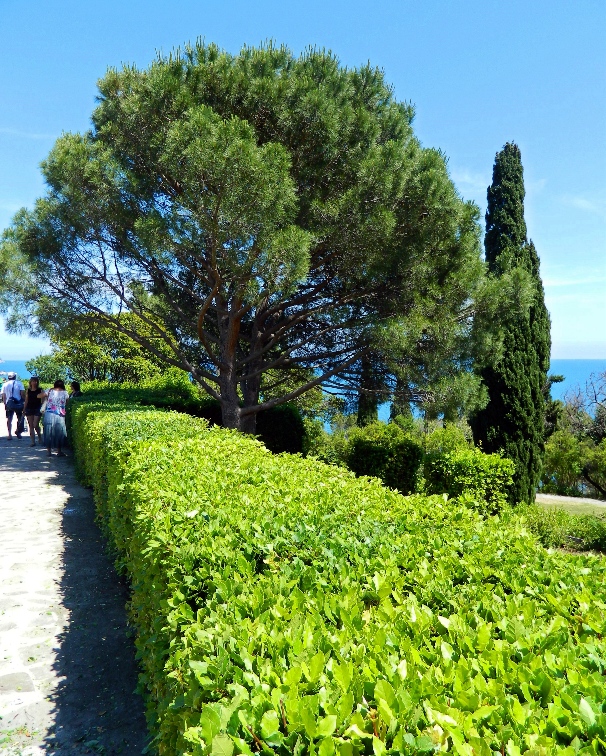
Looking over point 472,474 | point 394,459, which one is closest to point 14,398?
point 394,459

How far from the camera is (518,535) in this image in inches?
115

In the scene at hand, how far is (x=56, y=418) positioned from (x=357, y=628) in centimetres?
1083

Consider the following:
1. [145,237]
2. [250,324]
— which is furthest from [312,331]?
[145,237]

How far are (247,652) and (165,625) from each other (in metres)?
0.80

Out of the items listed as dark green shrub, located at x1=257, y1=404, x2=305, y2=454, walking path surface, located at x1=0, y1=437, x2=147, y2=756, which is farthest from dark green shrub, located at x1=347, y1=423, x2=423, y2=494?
walking path surface, located at x1=0, y1=437, x2=147, y2=756

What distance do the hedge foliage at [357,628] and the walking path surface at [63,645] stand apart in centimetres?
54

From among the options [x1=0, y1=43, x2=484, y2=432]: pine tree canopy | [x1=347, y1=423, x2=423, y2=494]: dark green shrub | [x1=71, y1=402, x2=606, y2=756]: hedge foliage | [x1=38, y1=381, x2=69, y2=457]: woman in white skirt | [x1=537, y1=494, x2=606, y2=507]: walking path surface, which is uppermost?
[x1=0, y1=43, x2=484, y2=432]: pine tree canopy

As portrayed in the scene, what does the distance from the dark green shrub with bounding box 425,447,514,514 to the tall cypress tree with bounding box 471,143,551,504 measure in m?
1.91

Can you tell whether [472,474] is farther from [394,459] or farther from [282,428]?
[282,428]

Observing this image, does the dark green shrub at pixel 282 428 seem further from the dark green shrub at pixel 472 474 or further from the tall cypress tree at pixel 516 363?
the dark green shrub at pixel 472 474

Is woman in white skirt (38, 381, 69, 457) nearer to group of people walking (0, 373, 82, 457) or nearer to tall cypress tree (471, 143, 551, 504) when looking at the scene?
group of people walking (0, 373, 82, 457)

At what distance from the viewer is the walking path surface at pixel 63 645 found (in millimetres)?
3018

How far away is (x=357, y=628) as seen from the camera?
1793 mm

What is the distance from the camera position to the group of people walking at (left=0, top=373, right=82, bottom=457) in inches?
437
